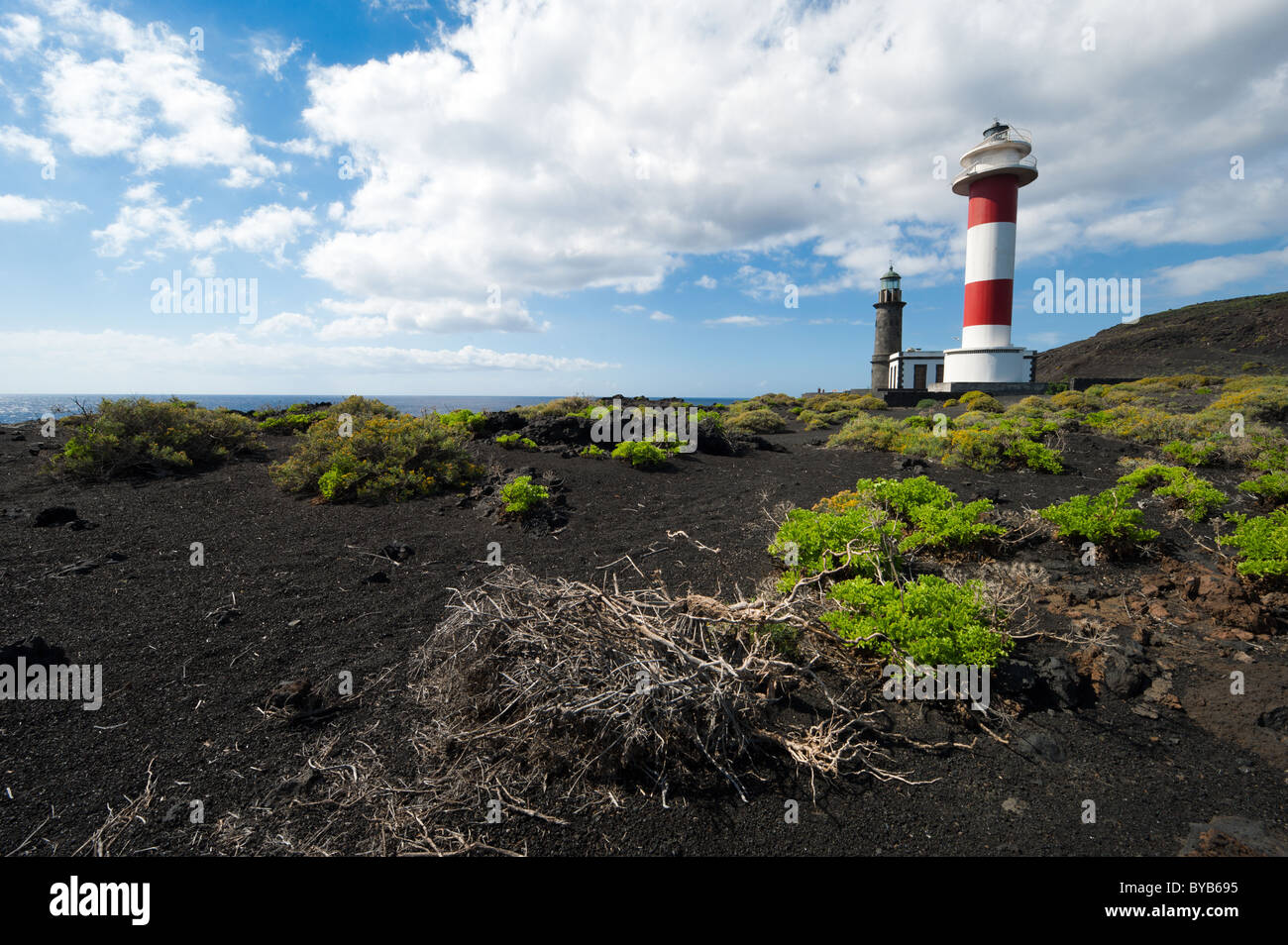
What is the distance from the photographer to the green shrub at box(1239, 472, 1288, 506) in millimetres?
6387

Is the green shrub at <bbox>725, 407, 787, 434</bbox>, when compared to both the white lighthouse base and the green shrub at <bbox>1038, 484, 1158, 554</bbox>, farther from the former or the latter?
the green shrub at <bbox>1038, 484, 1158, 554</bbox>

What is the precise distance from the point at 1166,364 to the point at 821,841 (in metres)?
60.4

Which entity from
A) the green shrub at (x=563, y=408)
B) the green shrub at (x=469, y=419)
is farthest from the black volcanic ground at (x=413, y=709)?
A: the green shrub at (x=563, y=408)

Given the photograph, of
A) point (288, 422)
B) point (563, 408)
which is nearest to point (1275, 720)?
point (563, 408)

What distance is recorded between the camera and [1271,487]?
6.41 m

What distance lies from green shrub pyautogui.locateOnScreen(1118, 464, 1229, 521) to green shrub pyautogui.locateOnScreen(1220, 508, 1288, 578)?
0.98 m

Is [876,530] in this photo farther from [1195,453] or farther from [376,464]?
[1195,453]

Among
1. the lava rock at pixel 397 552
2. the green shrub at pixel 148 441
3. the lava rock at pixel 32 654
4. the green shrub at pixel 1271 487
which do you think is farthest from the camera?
the green shrub at pixel 148 441

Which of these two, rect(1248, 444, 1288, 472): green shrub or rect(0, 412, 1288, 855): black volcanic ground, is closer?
rect(0, 412, 1288, 855): black volcanic ground

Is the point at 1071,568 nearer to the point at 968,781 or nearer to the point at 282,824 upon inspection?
the point at 968,781

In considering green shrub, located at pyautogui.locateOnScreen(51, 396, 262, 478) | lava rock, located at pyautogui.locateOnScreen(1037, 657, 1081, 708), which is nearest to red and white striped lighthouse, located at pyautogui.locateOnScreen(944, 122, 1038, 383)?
lava rock, located at pyautogui.locateOnScreen(1037, 657, 1081, 708)

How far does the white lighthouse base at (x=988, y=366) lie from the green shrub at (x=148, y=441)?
26.3 m

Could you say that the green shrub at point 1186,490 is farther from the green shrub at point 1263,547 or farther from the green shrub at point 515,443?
the green shrub at point 515,443

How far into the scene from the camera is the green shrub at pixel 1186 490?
20.4 feet
